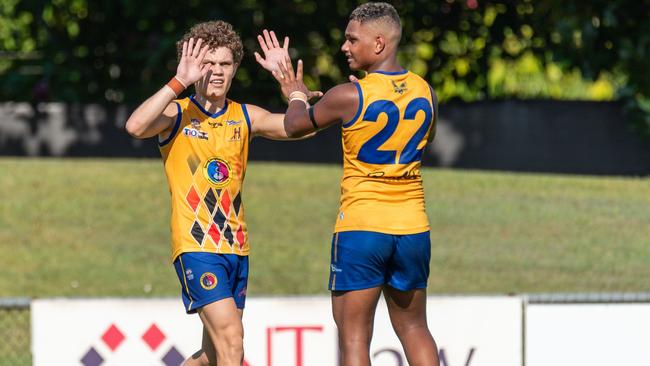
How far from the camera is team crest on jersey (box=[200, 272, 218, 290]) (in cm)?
614

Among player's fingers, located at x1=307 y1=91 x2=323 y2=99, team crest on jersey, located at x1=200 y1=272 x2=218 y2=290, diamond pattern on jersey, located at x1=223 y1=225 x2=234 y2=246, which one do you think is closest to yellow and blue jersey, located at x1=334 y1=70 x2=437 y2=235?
player's fingers, located at x1=307 y1=91 x2=323 y2=99

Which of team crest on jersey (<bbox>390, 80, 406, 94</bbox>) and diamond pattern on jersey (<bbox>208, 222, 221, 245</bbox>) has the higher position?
team crest on jersey (<bbox>390, 80, 406, 94</bbox>)

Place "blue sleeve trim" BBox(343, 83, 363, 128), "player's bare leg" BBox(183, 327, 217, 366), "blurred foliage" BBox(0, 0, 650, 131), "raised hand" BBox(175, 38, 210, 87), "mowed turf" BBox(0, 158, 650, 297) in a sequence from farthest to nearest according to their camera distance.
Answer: "blurred foliage" BBox(0, 0, 650, 131)
"mowed turf" BBox(0, 158, 650, 297)
"player's bare leg" BBox(183, 327, 217, 366)
"raised hand" BBox(175, 38, 210, 87)
"blue sleeve trim" BBox(343, 83, 363, 128)

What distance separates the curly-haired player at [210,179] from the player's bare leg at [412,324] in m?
0.81

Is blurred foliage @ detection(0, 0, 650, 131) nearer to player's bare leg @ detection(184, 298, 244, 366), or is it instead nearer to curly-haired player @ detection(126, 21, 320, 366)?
curly-haired player @ detection(126, 21, 320, 366)

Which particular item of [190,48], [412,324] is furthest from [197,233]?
[412,324]

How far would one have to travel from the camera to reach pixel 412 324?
20.4 ft

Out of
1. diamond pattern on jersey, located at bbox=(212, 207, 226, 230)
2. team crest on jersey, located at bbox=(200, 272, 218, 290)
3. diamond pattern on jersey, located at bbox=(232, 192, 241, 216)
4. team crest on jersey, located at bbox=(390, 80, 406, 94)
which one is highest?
team crest on jersey, located at bbox=(390, 80, 406, 94)

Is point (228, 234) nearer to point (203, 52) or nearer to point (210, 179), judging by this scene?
point (210, 179)

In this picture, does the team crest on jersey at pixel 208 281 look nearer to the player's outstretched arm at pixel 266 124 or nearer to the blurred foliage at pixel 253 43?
the player's outstretched arm at pixel 266 124

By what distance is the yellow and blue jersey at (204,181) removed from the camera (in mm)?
6191

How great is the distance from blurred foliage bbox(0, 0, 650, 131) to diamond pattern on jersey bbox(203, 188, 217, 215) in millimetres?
12191

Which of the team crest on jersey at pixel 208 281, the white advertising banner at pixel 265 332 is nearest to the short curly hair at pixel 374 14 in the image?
the team crest on jersey at pixel 208 281

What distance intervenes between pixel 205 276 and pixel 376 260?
0.90 metres
